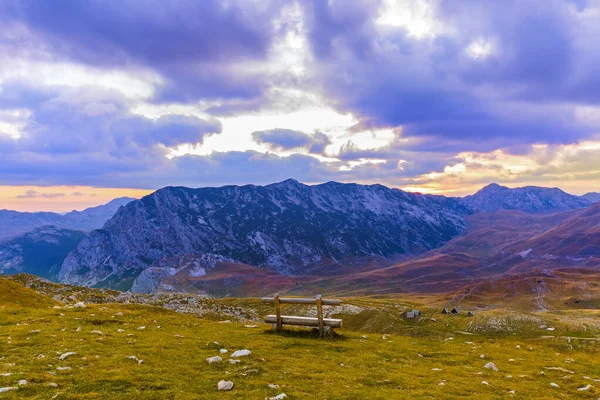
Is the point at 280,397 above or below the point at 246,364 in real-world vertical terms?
above

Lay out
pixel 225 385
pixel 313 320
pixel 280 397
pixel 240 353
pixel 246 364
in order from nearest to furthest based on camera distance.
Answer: pixel 280 397 < pixel 225 385 < pixel 246 364 < pixel 240 353 < pixel 313 320

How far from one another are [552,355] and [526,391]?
14.2m

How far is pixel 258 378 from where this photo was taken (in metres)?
16.2

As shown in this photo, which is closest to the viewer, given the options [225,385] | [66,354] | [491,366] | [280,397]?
[280,397]

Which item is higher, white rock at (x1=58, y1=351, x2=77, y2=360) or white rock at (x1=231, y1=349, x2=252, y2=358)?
white rock at (x1=58, y1=351, x2=77, y2=360)

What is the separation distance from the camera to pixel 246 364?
1830 centimetres

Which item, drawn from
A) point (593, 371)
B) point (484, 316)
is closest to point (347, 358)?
point (593, 371)

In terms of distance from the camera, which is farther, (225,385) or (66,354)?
(66,354)

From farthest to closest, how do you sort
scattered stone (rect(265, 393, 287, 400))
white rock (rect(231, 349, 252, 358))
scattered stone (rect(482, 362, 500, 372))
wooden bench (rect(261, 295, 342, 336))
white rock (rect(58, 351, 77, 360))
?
wooden bench (rect(261, 295, 342, 336)), scattered stone (rect(482, 362, 500, 372)), white rock (rect(231, 349, 252, 358)), white rock (rect(58, 351, 77, 360)), scattered stone (rect(265, 393, 287, 400))

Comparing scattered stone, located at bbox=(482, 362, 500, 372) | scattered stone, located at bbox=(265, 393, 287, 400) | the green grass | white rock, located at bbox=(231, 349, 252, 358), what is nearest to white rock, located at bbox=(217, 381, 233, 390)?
the green grass

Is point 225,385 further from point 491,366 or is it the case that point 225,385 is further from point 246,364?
point 491,366

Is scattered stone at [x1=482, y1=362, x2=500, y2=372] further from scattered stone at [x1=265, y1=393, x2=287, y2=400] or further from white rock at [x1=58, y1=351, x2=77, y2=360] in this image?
white rock at [x1=58, y1=351, x2=77, y2=360]

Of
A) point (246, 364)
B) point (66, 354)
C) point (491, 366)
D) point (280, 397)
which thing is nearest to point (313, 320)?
point (246, 364)

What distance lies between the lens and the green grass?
47.5 ft
